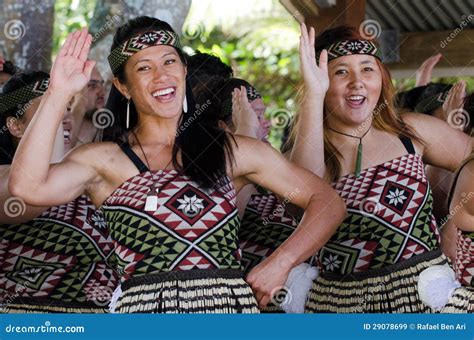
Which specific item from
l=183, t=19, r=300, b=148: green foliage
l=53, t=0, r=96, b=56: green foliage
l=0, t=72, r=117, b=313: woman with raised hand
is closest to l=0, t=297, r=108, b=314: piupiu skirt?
l=0, t=72, r=117, b=313: woman with raised hand

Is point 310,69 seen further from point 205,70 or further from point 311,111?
point 205,70

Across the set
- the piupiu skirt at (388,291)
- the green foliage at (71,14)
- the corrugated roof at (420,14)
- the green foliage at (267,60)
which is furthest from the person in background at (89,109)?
the green foliage at (267,60)

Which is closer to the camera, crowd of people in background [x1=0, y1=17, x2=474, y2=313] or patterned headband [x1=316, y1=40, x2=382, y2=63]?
crowd of people in background [x1=0, y1=17, x2=474, y2=313]

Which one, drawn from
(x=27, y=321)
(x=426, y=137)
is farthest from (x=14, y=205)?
(x=426, y=137)

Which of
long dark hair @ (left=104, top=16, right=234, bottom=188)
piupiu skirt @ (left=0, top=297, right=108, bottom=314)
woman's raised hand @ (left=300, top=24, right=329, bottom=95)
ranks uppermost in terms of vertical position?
woman's raised hand @ (left=300, top=24, right=329, bottom=95)

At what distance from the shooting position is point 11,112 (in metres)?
3.68

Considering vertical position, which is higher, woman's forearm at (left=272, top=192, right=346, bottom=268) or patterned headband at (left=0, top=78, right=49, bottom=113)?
patterned headband at (left=0, top=78, right=49, bottom=113)

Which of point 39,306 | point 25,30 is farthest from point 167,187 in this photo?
point 25,30

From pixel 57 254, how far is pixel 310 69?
3.67ft

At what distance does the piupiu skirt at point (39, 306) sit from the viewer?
141 inches

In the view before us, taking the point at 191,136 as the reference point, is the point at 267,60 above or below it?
above

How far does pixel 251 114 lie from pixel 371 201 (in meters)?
0.78

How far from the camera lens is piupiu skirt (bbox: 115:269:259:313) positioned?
9.34 ft

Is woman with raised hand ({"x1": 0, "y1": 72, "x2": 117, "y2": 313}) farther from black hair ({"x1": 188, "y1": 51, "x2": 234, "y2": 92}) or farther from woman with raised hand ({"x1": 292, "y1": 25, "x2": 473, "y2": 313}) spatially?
woman with raised hand ({"x1": 292, "y1": 25, "x2": 473, "y2": 313})
